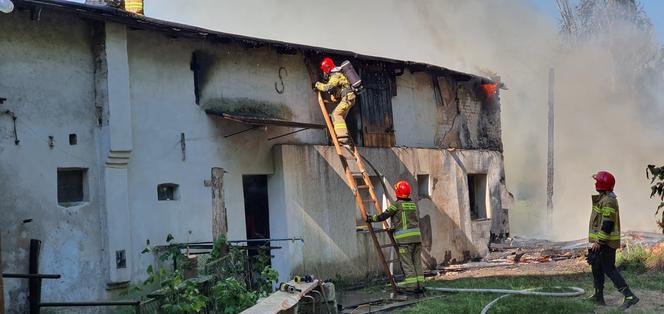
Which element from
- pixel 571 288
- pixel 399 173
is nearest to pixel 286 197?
pixel 399 173

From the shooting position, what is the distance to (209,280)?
7.79 metres

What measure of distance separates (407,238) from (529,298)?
2.11m

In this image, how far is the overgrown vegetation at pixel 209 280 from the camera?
724 centimetres

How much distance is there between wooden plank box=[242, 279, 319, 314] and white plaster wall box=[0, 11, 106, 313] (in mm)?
3080

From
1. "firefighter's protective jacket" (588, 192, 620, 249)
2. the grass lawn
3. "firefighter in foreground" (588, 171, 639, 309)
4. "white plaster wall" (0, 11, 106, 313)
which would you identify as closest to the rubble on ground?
the grass lawn

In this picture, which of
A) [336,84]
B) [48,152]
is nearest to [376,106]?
[336,84]

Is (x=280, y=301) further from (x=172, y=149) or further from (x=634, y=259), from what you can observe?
(x=634, y=259)

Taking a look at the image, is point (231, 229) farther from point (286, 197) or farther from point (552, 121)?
point (552, 121)

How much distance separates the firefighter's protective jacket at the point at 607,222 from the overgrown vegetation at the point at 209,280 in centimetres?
464

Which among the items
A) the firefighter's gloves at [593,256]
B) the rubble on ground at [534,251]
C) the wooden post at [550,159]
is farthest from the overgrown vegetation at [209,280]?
the wooden post at [550,159]

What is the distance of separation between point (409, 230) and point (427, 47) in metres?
15.0

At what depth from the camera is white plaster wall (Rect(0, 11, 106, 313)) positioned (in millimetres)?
8133

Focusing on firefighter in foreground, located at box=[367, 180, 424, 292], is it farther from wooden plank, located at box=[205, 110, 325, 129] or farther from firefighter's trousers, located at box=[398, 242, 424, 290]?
wooden plank, located at box=[205, 110, 325, 129]

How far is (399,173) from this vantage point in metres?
13.7
